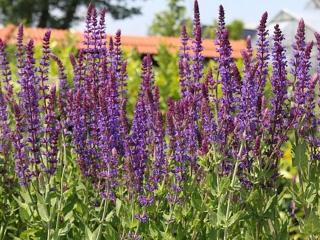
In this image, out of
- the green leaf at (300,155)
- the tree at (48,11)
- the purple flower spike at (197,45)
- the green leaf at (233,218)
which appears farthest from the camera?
the tree at (48,11)

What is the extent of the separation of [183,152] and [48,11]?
48.8 metres

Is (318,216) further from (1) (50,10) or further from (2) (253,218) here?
(1) (50,10)

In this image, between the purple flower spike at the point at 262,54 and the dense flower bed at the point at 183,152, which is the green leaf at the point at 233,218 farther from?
the purple flower spike at the point at 262,54

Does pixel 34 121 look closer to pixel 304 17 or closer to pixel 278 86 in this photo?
pixel 278 86

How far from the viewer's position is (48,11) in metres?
52.7

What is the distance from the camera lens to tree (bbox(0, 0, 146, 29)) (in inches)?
2014

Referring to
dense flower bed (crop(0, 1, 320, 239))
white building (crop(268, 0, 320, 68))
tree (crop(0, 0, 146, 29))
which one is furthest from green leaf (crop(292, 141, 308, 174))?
tree (crop(0, 0, 146, 29))

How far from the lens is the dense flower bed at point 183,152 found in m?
5.26

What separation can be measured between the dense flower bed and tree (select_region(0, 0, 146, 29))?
150 feet

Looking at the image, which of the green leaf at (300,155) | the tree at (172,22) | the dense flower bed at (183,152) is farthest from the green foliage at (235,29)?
the green leaf at (300,155)

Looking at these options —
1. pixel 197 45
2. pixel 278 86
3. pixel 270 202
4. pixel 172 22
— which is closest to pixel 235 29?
pixel 172 22

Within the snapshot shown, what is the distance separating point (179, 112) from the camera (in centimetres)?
551

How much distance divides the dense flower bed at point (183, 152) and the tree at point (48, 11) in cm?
4582

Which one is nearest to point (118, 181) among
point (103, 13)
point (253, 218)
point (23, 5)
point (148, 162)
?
point (148, 162)
